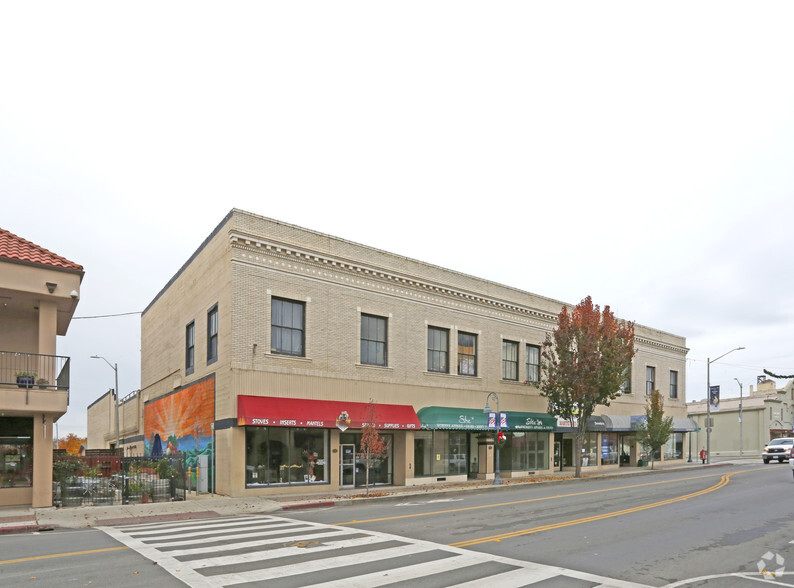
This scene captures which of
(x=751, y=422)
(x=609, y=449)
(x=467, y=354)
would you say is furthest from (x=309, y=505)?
(x=751, y=422)

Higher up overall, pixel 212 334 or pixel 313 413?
pixel 212 334

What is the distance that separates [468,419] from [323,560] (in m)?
20.4

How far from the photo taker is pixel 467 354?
32062 millimetres

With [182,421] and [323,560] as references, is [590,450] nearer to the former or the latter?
[182,421]

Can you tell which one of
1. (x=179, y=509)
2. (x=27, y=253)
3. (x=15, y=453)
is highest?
(x=27, y=253)

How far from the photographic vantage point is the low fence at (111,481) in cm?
1977

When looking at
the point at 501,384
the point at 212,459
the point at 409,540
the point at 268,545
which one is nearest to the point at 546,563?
the point at 409,540

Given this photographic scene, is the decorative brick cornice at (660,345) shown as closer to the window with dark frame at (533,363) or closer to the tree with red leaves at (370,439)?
the window with dark frame at (533,363)

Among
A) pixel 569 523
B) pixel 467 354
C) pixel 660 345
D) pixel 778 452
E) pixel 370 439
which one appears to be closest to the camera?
pixel 569 523

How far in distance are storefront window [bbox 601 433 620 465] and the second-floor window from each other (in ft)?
18.2

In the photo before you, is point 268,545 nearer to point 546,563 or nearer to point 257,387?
point 546,563

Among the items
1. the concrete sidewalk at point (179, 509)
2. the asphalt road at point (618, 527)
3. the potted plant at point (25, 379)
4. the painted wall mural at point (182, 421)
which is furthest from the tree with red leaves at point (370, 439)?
the potted plant at point (25, 379)

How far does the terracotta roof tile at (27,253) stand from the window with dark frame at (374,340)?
1167 centimetres

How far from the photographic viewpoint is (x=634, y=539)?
41.7ft
